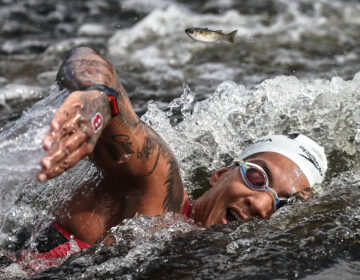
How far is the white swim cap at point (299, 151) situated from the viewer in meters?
4.46

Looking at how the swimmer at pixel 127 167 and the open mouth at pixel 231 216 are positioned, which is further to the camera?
the open mouth at pixel 231 216

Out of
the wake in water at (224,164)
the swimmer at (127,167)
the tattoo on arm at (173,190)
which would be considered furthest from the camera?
the tattoo on arm at (173,190)

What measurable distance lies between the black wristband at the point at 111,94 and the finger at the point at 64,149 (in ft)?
1.23

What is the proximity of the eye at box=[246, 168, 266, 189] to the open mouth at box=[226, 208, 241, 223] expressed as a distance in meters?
0.24

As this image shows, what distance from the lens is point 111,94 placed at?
2992 millimetres

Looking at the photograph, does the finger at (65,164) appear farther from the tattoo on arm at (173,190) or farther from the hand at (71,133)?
the tattoo on arm at (173,190)

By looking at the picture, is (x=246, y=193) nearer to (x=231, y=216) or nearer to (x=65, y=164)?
(x=231, y=216)

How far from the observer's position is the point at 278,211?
4199 mm

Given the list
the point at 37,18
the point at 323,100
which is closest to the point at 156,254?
the point at 323,100

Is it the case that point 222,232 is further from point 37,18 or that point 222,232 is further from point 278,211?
point 37,18

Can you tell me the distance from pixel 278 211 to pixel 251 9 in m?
8.42

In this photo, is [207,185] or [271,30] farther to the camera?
[271,30]

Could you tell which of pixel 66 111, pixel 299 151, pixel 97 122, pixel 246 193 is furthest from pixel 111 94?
pixel 299 151

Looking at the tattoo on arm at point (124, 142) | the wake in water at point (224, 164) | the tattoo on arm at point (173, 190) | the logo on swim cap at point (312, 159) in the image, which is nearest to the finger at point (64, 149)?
the wake in water at point (224, 164)
